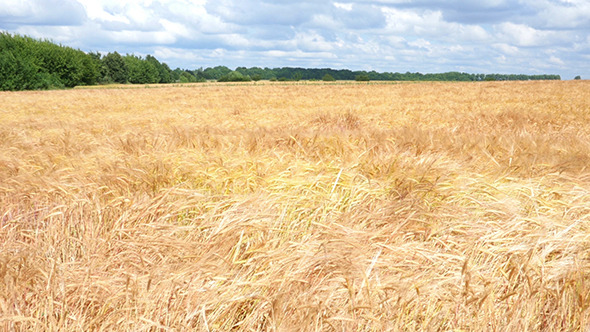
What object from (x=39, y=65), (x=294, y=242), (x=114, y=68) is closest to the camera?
(x=294, y=242)

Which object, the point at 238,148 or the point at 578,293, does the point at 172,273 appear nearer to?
the point at 578,293

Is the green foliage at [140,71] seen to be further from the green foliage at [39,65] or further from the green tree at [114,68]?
the green foliage at [39,65]

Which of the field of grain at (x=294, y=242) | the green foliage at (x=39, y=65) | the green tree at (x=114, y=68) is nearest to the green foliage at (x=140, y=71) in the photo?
the green tree at (x=114, y=68)

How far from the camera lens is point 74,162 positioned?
313 cm

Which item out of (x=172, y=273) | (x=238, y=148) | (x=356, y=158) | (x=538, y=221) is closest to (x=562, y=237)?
Answer: (x=538, y=221)

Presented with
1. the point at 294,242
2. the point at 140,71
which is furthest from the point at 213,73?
the point at 294,242

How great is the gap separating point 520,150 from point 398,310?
2.63 metres

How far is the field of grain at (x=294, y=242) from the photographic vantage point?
151 centimetres

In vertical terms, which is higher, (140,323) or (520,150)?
(520,150)

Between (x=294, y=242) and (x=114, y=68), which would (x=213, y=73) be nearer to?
(x=114, y=68)

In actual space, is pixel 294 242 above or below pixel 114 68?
below

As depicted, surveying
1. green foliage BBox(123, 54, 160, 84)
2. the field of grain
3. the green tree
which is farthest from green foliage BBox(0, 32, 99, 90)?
the field of grain

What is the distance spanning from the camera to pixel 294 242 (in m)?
1.90

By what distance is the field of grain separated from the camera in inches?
59.6
